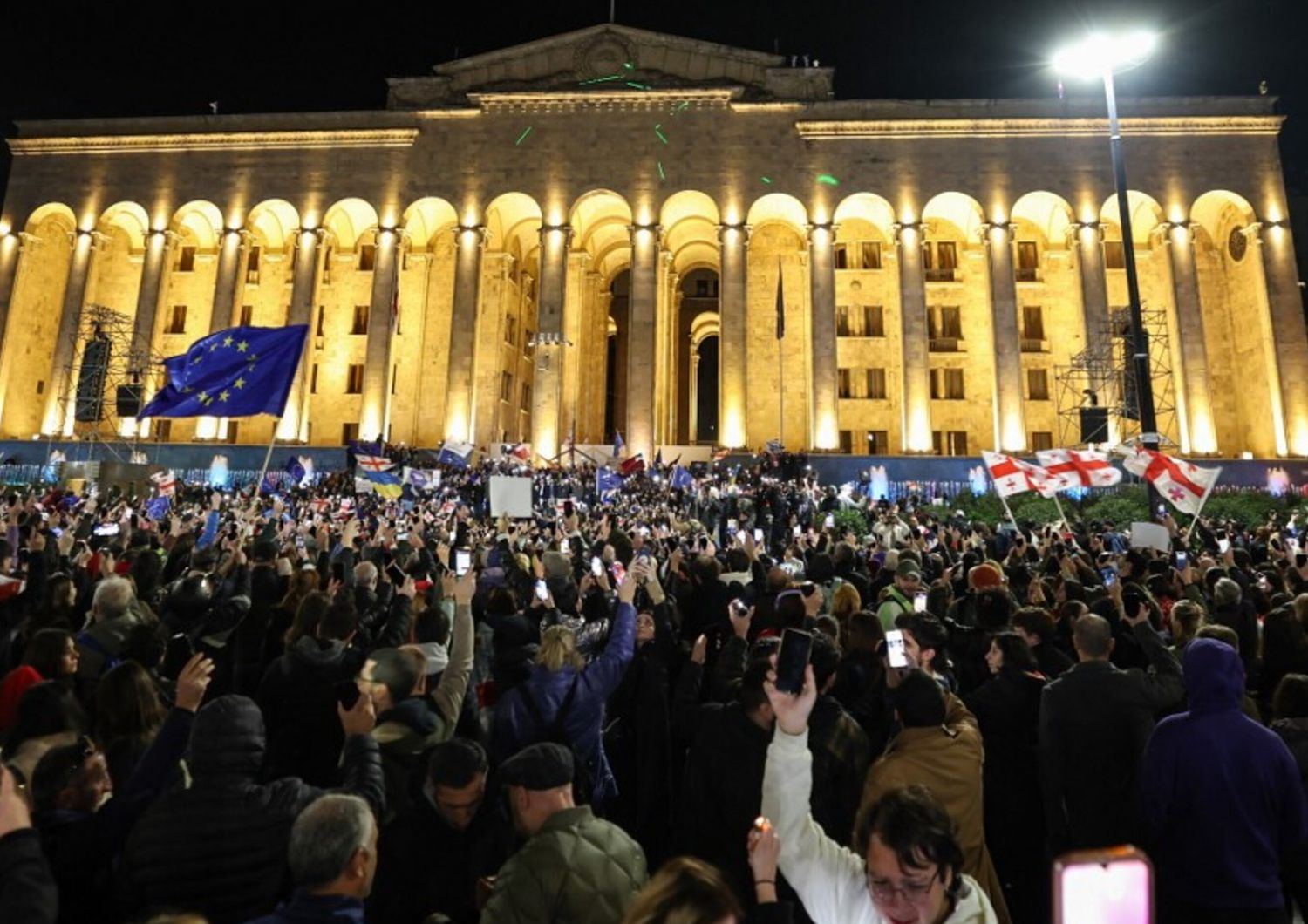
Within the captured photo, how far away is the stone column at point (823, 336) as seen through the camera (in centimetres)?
3322

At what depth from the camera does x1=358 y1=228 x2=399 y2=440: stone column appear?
34.5m

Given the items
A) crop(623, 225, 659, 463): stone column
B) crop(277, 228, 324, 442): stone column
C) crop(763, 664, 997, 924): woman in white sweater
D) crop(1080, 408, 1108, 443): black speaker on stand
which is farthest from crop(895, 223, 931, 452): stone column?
crop(763, 664, 997, 924): woman in white sweater

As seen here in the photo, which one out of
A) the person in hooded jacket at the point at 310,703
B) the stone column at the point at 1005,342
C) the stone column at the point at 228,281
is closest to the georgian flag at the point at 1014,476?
the person in hooded jacket at the point at 310,703

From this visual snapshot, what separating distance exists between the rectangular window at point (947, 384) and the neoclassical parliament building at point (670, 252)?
155 mm

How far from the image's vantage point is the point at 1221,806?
3.23 metres

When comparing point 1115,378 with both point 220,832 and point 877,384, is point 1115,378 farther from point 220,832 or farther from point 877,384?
point 220,832

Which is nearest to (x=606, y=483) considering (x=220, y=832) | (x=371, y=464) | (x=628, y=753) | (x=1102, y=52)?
A: (x=371, y=464)

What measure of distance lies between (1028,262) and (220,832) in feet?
133

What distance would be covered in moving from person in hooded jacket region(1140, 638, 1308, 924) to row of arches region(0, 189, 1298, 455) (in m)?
30.2

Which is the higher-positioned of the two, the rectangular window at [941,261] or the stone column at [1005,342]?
the rectangular window at [941,261]

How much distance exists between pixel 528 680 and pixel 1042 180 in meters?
36.7

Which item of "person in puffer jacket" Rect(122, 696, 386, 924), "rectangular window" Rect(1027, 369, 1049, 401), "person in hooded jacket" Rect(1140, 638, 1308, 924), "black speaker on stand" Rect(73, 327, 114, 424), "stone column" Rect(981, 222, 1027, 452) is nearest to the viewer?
"person in puffer jacket" Rect(122, 696, 386, 924)

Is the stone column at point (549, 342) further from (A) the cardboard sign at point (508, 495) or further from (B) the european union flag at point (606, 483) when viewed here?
(A) the cardboard sign at point (508, 495)

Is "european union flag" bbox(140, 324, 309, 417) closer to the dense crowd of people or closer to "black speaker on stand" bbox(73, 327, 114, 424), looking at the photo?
the dense crowd of people
